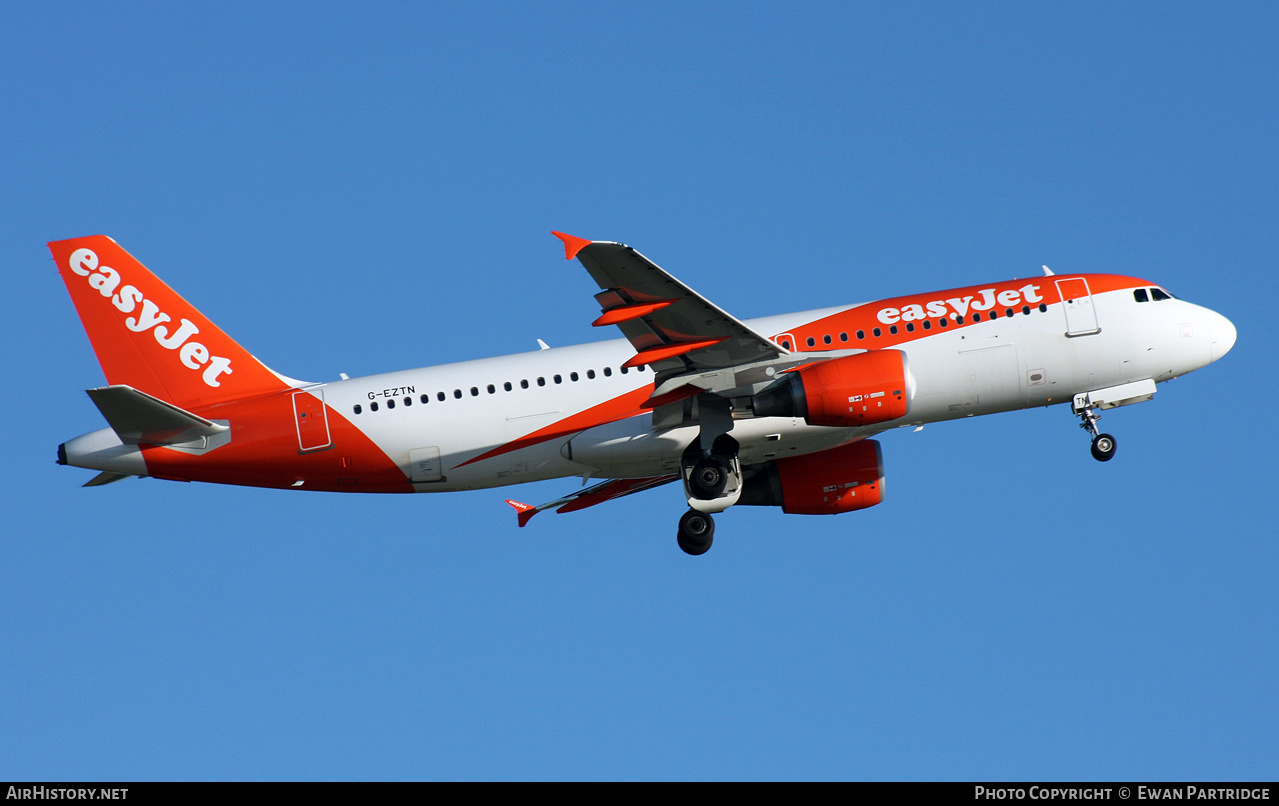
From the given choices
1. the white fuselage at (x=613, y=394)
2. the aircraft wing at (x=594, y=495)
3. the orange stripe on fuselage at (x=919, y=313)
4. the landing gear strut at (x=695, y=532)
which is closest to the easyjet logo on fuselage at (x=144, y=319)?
the white fuselage at (x=613, y=394)

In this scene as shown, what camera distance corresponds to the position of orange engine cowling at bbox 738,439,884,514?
121ft

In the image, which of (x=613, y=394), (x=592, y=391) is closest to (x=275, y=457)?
(x=592, y=391)

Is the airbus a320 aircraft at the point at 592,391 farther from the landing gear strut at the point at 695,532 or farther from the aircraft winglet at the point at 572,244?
the aircraft winglet at the point at 572,244

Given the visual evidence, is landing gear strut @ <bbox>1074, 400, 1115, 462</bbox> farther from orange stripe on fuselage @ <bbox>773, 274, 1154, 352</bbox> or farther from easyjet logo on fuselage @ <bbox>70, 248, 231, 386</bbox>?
easyjet logo on fuselage @ <bbox>70, 248, 231, 386</bbox>

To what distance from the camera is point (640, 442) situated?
33.8 meters

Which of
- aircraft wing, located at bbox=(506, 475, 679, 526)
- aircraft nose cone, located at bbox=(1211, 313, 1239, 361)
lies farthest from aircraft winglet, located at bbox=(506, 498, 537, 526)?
aircraft nose cone, located at bbox=(1211, 313, 1239, 361)

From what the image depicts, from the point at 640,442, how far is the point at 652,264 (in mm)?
6699

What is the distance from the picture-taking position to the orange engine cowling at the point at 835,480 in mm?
36969

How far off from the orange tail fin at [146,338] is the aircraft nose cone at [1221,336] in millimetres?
26253

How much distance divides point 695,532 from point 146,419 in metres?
14.9

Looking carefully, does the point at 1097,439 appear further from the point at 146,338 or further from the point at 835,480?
the point at 146,338

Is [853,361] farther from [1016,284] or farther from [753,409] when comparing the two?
[1016,284]
